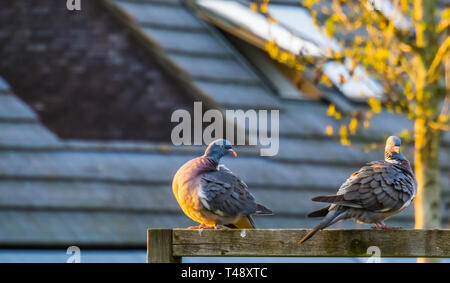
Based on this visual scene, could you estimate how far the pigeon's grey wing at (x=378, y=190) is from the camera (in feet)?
20.4

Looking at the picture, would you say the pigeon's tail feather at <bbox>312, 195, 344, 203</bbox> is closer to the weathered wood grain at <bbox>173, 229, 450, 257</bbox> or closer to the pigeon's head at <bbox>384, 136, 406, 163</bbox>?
the weathered wood grain at <bbox>173, 229, 450, 257</bbox>

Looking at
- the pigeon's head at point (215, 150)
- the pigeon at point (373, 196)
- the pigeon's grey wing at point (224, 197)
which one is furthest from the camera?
the pigeon's head at point (215, 150)

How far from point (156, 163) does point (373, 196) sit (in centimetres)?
954

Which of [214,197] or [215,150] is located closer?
[214,197]

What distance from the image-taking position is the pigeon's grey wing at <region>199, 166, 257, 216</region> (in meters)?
6.33

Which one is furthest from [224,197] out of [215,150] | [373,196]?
[373,196]

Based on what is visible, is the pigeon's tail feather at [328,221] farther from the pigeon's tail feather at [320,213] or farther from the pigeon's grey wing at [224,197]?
the pigeon's grey wing at [224,197]

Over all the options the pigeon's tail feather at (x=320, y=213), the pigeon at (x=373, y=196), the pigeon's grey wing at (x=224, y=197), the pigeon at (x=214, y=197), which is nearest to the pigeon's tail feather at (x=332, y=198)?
the pigeon at (x=373, y=196)

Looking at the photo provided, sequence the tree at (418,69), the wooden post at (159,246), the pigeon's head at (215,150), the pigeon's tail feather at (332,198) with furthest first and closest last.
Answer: the tree at (418,69)
the pigeon's head at (215,150)
the pigeon's tail feather at (332,198)
the wooden post at (159,246)

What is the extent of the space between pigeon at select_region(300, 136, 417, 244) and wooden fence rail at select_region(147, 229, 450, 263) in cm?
24

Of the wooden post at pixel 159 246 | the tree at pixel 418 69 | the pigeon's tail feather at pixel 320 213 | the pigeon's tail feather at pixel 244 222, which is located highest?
the tree at pixel 418 69

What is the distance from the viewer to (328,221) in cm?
591

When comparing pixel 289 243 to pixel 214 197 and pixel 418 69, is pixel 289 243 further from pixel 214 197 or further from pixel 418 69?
pixel 418 69

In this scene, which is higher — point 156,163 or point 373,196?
point 156,163
